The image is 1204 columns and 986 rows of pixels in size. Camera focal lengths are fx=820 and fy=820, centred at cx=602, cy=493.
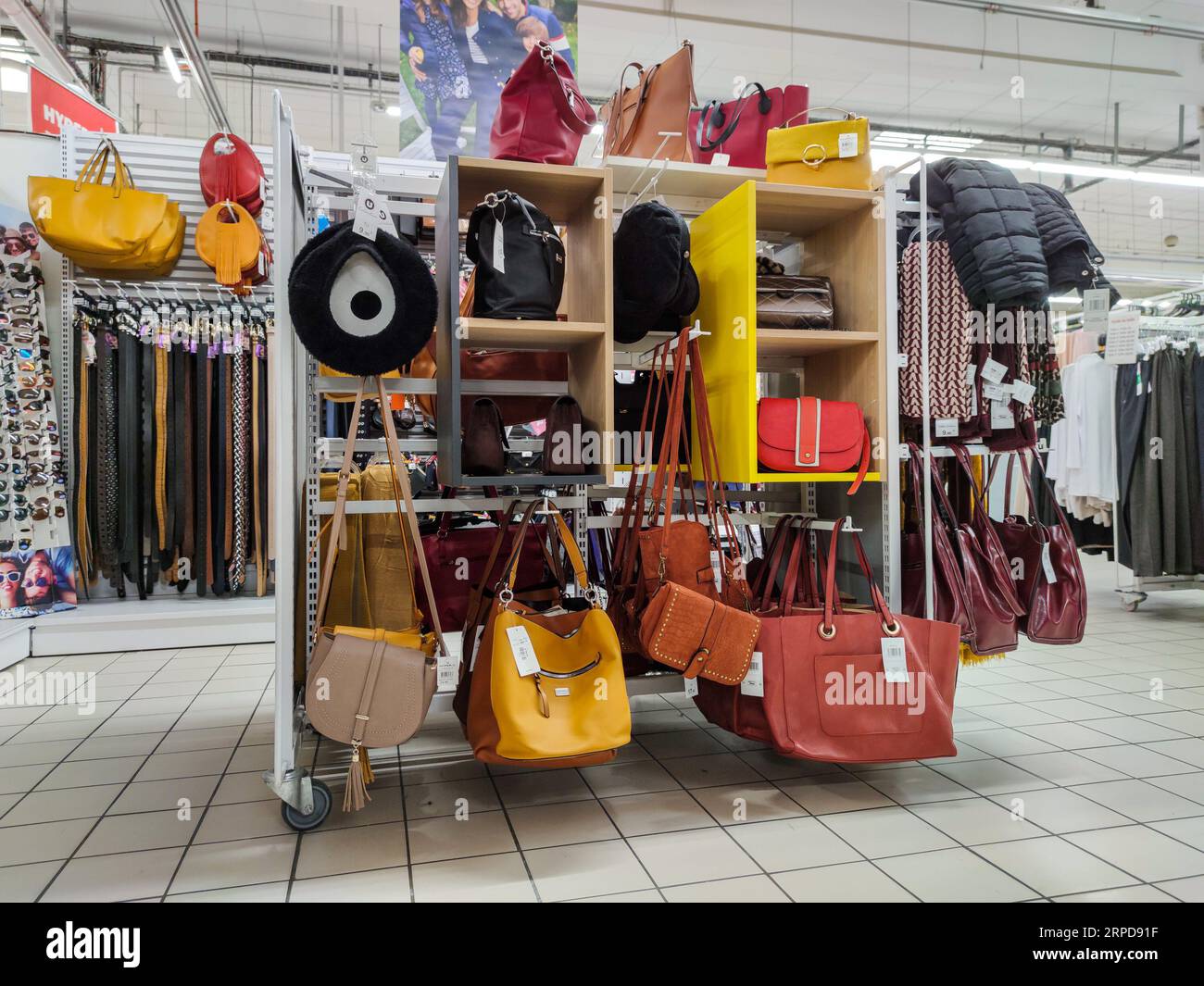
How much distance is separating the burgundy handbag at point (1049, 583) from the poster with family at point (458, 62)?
3102 millimetres

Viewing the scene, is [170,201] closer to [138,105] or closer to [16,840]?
[16,840]

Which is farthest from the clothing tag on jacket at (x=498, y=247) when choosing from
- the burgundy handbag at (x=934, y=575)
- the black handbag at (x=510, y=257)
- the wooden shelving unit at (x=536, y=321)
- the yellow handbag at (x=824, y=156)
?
the burgundy handbag at (x=934, y=575)

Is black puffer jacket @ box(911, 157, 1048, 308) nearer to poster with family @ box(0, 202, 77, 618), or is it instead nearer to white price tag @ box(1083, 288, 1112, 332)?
white price tag @ box(1083, 288, 1112, 332)

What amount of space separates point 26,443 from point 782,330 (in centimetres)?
415

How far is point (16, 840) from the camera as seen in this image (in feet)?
7.43

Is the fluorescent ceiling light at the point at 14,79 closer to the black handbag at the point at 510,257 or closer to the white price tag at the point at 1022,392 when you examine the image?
the black handbag at the point at 510,257

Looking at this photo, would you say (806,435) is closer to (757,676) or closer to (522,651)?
(757,676)

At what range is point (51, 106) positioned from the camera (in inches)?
198

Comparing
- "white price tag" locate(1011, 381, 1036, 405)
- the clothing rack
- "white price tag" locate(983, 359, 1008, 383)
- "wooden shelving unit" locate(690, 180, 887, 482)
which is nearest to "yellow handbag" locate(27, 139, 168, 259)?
"wooden shelving unit" locate(690, 180, 887, 482)

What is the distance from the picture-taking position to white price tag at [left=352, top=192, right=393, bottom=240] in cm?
225

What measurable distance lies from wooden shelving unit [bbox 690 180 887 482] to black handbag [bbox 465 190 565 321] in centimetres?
61
